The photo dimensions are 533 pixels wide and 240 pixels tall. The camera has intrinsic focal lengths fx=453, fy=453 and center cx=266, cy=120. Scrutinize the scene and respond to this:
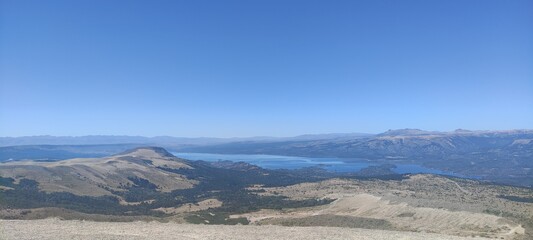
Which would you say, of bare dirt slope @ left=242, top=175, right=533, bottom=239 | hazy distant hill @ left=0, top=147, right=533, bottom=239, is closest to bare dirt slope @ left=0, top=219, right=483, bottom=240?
bare dirt slope @ left=242, top=175, right=533, bottom=239

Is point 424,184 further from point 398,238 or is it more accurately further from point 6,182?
point 6,182

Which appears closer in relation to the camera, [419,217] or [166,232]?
[166,232]

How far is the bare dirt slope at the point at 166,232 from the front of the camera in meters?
38.0

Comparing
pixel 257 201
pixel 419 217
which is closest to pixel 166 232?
pixel 419 217

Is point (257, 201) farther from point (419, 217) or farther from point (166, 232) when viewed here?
point (166, 232)

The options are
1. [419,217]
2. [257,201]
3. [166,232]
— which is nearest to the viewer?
[166,232]

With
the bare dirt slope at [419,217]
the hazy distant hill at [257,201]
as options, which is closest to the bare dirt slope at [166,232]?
the bare dirt slope at [419,217]

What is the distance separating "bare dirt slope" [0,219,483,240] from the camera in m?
38.0

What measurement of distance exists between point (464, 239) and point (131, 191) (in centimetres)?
10337

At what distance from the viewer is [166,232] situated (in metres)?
41.2

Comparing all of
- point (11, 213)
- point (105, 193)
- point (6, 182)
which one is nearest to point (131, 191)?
point (105, 193)

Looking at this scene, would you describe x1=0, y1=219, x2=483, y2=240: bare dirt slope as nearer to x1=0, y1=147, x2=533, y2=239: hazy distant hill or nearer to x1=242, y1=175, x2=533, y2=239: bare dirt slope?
x1=242, y1=175, x2=533, y2=239: bare dirt slope

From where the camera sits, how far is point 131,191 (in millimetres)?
126938

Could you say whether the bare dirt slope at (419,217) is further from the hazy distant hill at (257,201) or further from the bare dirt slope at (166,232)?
the bare dirt slope at (166,232)
